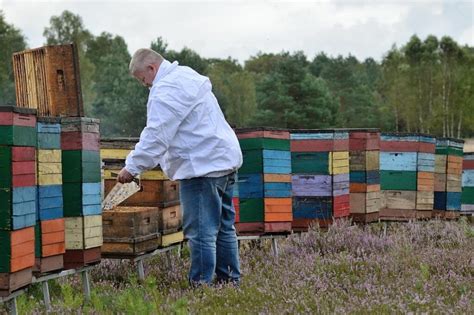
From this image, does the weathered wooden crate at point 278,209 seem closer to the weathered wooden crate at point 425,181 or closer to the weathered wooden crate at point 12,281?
the weathered wooden crate at point 425,181

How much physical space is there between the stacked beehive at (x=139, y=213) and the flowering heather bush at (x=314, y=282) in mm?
322

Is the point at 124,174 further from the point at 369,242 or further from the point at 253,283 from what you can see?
the point at 369,242

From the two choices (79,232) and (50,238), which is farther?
(79,232)

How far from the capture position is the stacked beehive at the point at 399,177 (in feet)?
34.3

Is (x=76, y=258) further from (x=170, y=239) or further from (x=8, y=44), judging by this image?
(x=8, y=44)

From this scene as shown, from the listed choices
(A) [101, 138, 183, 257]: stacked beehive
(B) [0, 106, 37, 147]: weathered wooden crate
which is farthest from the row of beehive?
(B) [0, 106, 37, 147]: weathered wooden crate

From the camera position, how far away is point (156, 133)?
593cm

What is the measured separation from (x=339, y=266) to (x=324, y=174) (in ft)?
6.90

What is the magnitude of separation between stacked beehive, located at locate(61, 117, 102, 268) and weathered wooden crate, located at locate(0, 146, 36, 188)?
60 centimetres

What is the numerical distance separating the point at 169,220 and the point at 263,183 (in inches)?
51.8

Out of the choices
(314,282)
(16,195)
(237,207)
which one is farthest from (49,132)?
(237,207)

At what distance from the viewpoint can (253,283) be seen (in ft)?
20.0

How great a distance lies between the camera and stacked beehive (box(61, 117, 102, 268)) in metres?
5.56

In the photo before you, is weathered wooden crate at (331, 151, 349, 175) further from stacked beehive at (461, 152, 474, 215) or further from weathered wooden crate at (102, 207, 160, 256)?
stacked beehive at (461, 152, 474, 215)
